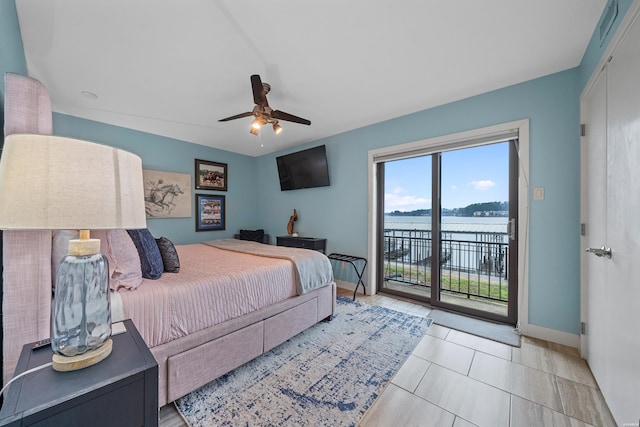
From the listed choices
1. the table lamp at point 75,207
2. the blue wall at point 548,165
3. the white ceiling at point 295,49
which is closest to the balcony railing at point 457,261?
the blue wall at point 548,165

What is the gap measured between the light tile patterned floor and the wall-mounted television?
2.72m

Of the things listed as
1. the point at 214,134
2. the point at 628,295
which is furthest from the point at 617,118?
the point at 214,134

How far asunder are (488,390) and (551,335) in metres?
1.14

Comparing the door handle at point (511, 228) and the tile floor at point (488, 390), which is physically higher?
the door handle at point (511, 228)

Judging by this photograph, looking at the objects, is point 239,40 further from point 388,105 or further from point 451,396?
point 451,396

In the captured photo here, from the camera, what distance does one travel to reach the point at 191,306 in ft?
5.11

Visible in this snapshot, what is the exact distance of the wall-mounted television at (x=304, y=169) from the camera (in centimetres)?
396

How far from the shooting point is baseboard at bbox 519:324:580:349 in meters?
2.11

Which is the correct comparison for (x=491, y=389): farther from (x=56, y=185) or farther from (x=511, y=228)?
(x=56, y=185)

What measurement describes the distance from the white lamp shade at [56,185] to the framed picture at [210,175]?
3.88 metres

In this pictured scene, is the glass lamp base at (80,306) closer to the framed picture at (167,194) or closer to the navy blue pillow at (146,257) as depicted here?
the navy blue pillow at (146,257)

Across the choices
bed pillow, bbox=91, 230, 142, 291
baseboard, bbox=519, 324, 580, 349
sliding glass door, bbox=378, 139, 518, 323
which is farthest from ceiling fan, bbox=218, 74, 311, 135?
baseboard, bbox=519, 324, 580, 349

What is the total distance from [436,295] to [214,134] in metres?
3.98

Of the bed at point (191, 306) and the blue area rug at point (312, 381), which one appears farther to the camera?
the blue area rug at point (312, 381)
